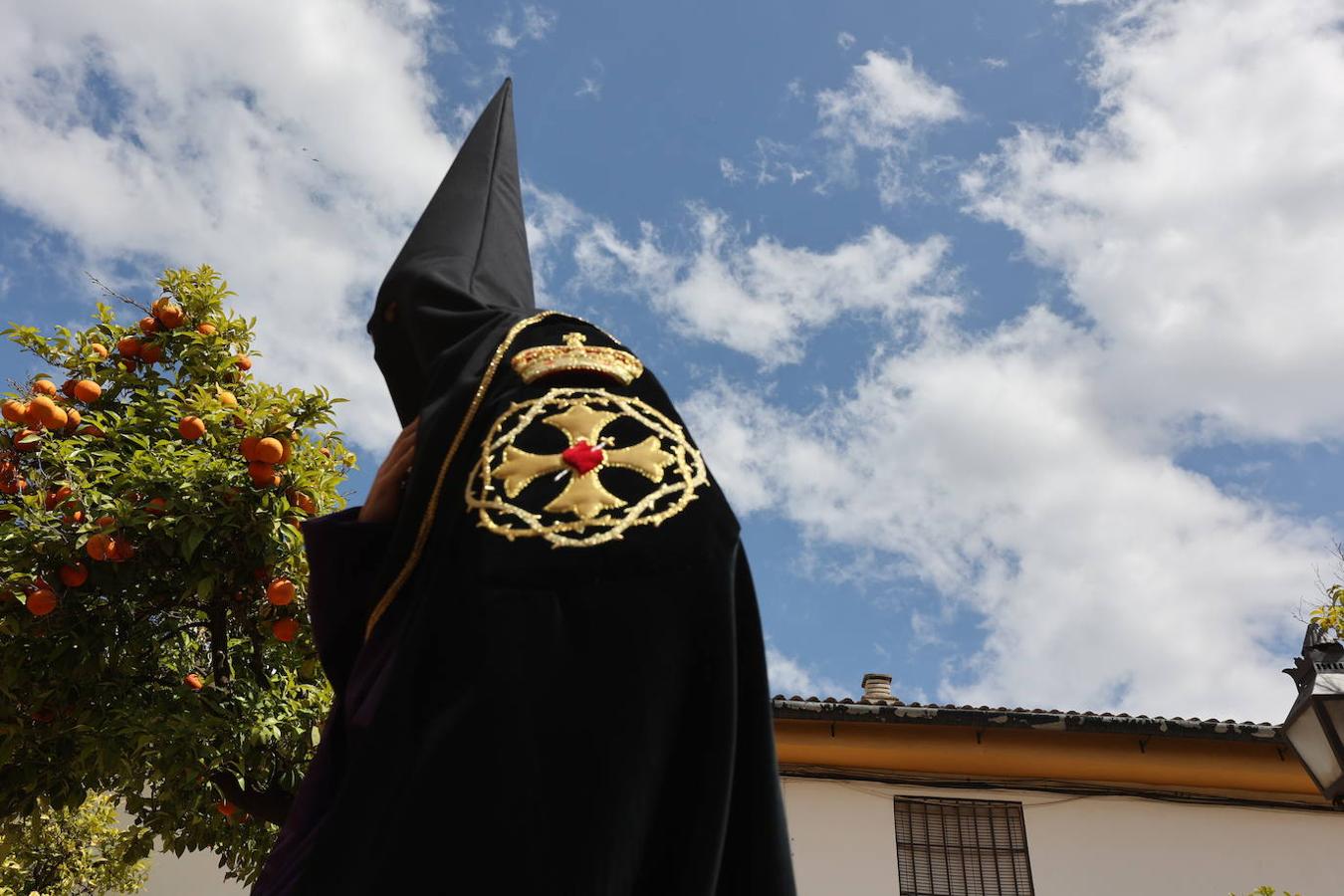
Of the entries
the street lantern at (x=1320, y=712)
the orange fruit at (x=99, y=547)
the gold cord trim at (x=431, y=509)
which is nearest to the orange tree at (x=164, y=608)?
the orange fruit at (x=99, y=547)

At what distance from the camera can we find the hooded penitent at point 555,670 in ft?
3.60

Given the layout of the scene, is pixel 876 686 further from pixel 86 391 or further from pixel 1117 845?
pixel 86 391

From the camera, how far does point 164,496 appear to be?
17.0ft

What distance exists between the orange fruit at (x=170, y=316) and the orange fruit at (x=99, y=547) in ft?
5.52

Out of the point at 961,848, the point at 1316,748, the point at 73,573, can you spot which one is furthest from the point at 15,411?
the point at 961,848

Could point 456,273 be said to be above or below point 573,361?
above

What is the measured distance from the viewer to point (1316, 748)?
5.63 m

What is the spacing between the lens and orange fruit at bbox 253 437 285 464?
17.3ft

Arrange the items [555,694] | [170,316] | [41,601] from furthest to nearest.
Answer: [170,316], [41,601], [555,694]

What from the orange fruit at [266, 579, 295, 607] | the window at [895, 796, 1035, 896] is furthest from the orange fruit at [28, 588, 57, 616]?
the window at [895, 796, 1035, 896]

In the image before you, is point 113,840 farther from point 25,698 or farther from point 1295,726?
point 1295,726

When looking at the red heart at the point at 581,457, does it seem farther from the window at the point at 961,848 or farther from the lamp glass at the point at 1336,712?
the window at the point at 961,848

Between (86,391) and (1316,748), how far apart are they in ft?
22.9

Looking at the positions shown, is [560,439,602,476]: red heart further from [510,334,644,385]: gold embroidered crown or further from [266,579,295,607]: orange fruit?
[266,579,295,607]: orange fruit
